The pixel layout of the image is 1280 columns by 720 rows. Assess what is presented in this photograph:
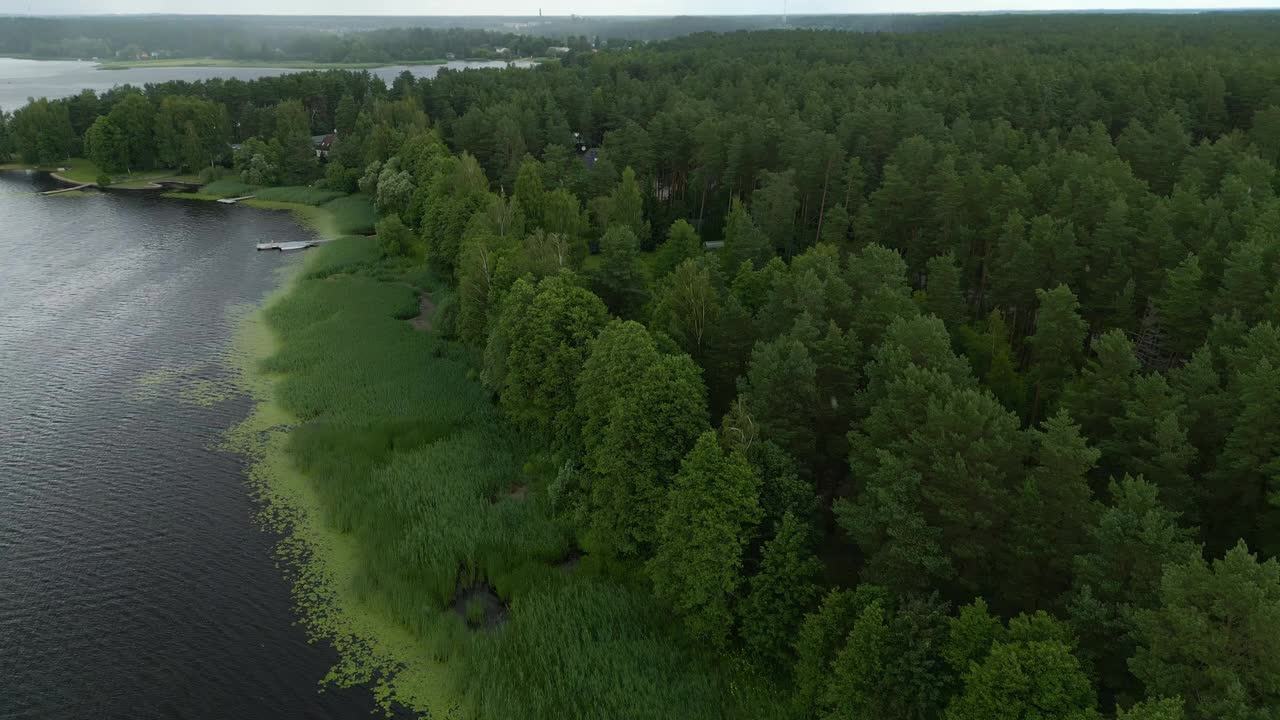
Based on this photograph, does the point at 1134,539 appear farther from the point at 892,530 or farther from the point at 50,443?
the point at 50,443

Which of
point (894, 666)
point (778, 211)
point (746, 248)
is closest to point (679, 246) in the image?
point (746, 248)

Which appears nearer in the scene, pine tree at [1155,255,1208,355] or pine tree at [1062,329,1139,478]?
pine tree at [1062,329,1139,478]

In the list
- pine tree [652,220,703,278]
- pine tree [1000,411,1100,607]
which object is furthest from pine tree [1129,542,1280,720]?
pine tree [652,220,703,278]

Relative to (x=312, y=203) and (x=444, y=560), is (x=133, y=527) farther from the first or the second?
(x=312, y=203)

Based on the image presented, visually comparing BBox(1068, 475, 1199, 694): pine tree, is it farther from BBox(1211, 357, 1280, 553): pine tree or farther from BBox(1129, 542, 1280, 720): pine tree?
BBox(1211, 357, 1280, 553): pine tree

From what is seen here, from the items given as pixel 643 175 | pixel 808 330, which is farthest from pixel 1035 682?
pixel 643 175

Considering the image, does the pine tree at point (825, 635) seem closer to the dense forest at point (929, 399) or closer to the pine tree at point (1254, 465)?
the dense forest at point (929, 399)
